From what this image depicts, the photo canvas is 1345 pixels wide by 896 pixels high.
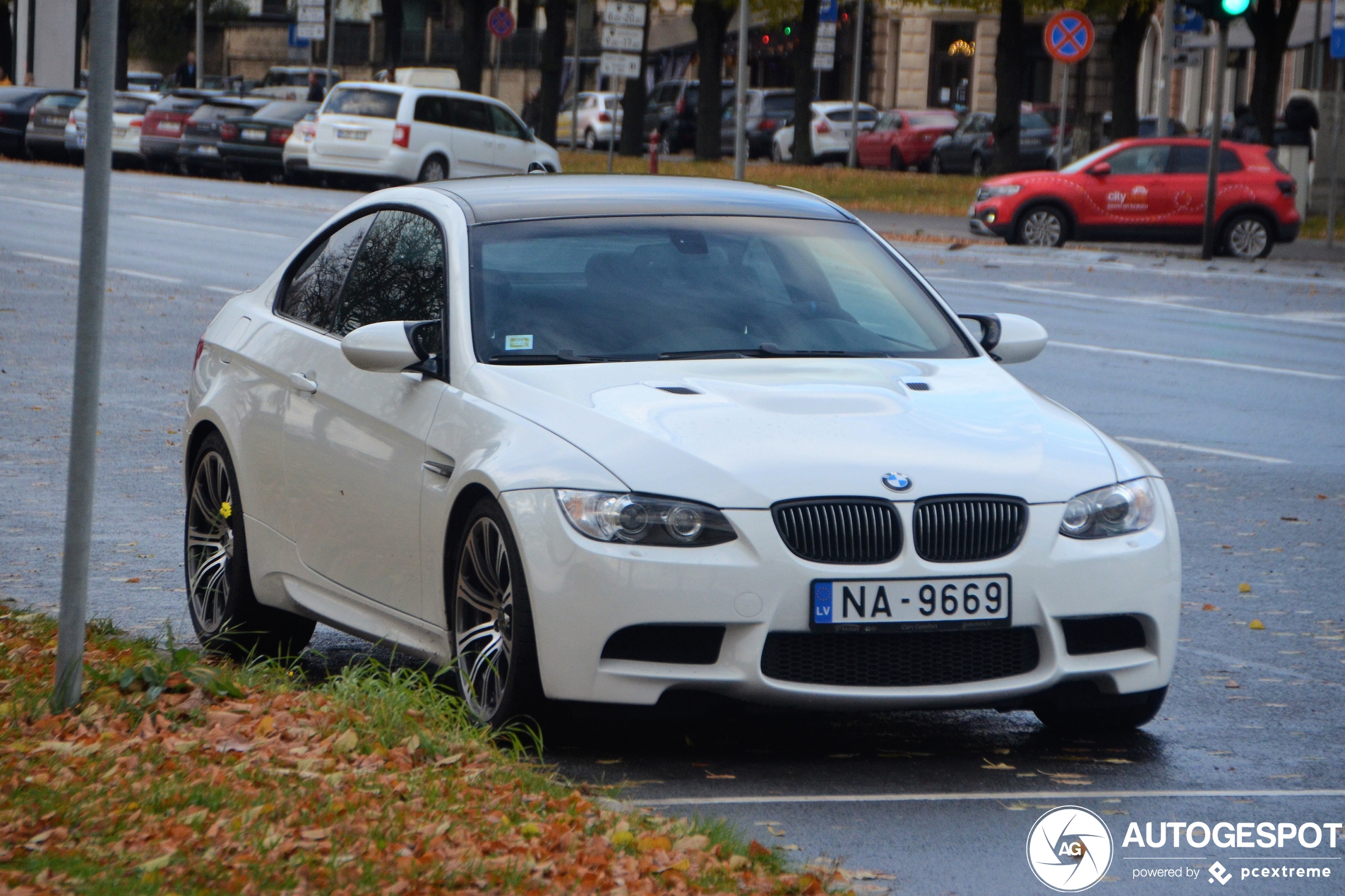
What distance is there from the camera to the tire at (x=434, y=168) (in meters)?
37.4

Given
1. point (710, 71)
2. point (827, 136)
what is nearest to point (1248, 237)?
point (710, 71)

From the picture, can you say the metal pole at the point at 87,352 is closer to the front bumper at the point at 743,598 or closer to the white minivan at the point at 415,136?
the front bumper at the point at 743,598

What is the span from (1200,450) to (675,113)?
168ft

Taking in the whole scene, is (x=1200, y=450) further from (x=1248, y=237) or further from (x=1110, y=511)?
(x=1248, y=237)

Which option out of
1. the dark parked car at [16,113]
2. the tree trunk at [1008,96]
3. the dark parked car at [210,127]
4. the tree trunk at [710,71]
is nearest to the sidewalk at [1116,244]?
the tree trunk at [1008,96]

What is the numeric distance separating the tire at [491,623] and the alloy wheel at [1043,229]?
945 inches

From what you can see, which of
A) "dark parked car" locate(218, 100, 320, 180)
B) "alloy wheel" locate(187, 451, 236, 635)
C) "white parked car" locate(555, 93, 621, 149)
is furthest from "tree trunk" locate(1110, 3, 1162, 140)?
"alloy wheel" locate(187, 451, 236, 635)

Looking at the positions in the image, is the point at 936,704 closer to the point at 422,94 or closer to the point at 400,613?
the point at 400,613

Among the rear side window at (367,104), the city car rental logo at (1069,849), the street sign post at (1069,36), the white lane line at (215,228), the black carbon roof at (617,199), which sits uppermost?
the street sign post at (1069,36)

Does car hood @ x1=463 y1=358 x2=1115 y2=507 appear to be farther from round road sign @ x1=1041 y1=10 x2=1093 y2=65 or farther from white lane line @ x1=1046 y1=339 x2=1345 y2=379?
round road sign @ x1=1041 y1=10 x2=1093 y2=65

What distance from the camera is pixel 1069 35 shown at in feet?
99.5

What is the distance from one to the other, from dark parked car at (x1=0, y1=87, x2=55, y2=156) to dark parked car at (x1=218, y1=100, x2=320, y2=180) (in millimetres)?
7898

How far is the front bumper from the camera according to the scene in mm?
5160

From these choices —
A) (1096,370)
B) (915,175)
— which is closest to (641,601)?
(1096,370)
